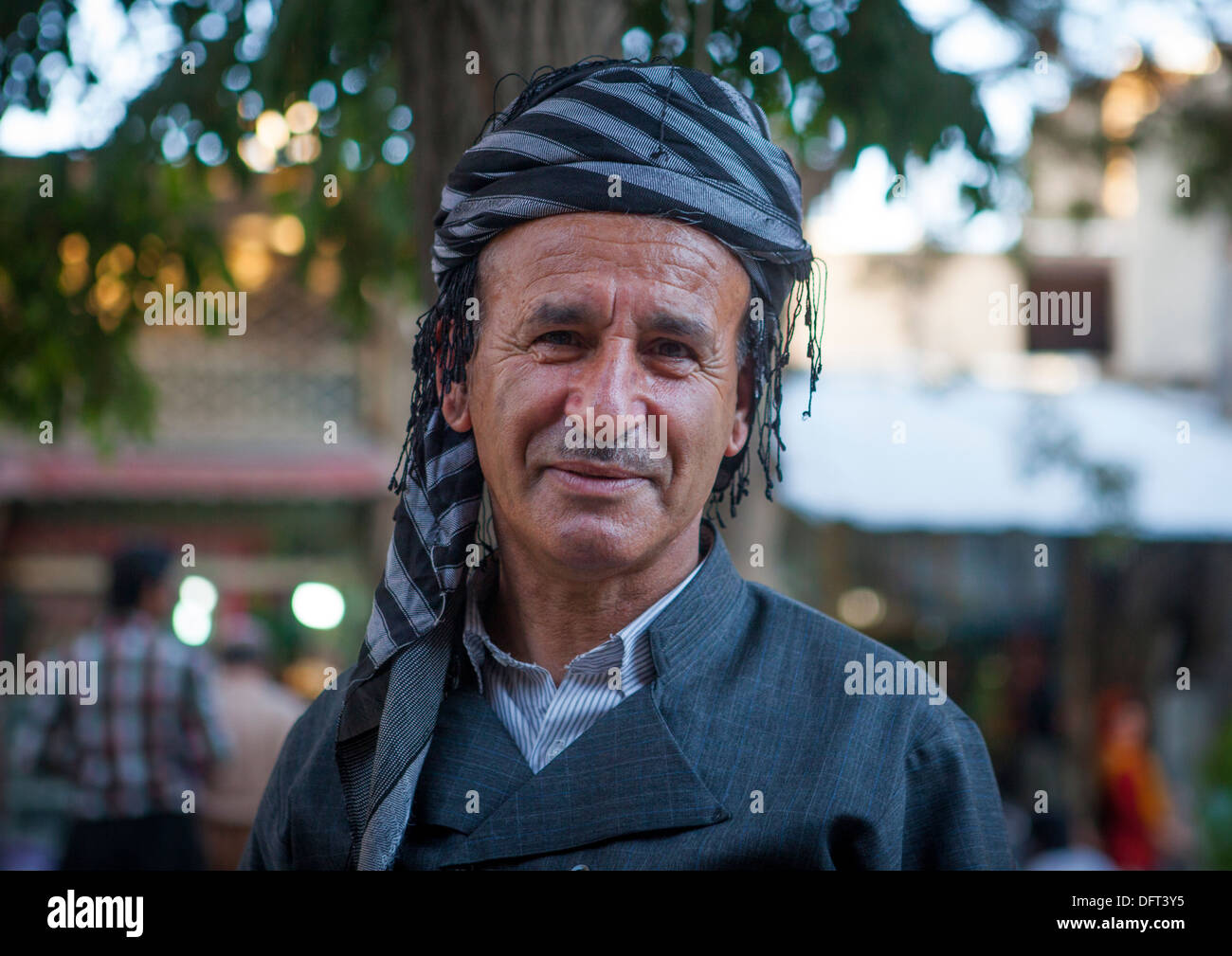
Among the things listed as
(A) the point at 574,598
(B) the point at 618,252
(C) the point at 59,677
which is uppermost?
(B) the point at 618,252

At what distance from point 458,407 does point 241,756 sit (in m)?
2.78

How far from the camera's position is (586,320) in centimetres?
143

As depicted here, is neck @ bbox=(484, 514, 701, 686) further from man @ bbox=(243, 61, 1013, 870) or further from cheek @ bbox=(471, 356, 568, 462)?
cheek @ bbox=(471, 356, 568, 462)

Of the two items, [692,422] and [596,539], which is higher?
[692,422]

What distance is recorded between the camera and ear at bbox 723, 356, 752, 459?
1599 mm

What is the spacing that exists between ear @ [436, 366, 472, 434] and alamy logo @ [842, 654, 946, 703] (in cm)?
60

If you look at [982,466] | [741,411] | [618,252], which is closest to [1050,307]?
[741,411]

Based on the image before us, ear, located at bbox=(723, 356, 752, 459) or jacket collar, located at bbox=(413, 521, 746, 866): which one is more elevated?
ear, located at bbox=(723, 356, 752, 459)

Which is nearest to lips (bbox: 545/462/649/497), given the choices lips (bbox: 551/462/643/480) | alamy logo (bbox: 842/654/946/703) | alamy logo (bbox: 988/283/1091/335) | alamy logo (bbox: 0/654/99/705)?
lips (bbox: 551/462/643/480)

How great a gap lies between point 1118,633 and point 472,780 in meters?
7.77

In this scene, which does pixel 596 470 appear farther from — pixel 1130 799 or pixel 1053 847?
pixel 1130 799

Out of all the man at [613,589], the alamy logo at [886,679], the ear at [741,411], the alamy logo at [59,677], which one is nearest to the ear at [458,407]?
the man at [613,589]

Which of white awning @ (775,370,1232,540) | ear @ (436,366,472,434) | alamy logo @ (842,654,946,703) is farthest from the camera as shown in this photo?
white awning @ (775,370,1232,540)
